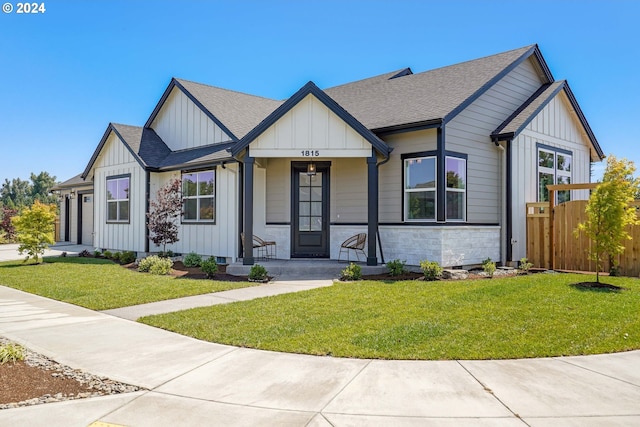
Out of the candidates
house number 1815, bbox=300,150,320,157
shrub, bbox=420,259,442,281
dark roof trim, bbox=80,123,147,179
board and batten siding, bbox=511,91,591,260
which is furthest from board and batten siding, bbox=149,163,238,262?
board and batten siding, bbox=511,91,591,260

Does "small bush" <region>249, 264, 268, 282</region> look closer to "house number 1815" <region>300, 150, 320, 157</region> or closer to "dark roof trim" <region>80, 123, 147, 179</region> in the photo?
"house number 1815" <region>300, 150, 320, 157</region>

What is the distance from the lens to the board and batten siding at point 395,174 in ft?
38.5

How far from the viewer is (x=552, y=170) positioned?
Result: 14.4 m

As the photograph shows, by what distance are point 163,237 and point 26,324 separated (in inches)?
296

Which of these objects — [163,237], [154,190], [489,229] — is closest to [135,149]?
[154,190]

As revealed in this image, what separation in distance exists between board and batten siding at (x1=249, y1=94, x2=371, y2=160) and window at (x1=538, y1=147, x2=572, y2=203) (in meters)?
6.19

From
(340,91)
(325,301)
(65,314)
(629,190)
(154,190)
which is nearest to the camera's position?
(65,314)

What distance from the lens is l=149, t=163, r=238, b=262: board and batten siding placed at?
13523 mm

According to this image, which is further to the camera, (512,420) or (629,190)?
(629,190)

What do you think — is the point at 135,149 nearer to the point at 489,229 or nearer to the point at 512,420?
the point at 489,229

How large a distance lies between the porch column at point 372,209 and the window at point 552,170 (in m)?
5.86

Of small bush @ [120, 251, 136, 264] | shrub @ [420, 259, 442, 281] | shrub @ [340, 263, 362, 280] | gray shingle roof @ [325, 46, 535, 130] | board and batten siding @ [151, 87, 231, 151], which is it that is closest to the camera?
shrub @ [420, 259, 442, 281]

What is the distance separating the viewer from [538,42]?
1424 cm

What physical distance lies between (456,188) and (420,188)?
0.97 meters
